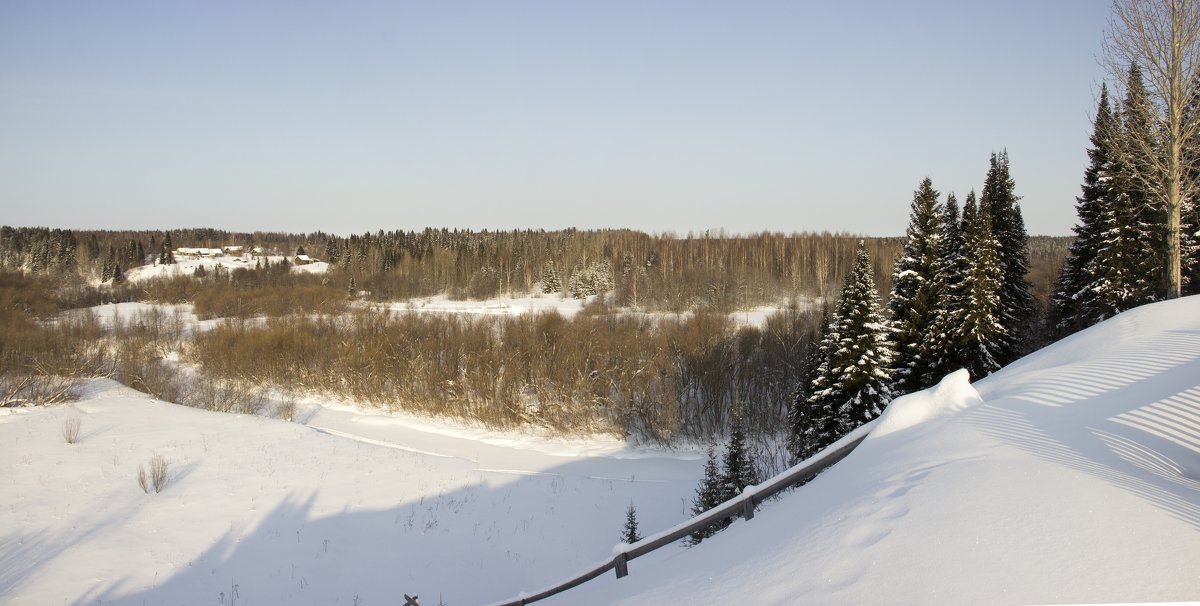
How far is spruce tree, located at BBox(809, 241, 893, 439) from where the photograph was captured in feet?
70.4

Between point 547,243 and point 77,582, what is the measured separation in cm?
10282

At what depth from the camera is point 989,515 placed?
4.56 meters

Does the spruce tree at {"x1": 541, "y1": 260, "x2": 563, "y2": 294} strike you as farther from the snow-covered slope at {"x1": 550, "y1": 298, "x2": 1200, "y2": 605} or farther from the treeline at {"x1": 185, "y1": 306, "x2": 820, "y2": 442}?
the snow-covered slope at {"x1": 550, "y1": 298, "x2": 1200, "y2": 605}

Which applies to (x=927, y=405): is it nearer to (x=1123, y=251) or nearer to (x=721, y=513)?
(x=721, y=513)

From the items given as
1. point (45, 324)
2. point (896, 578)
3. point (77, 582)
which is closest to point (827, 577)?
point (896, 578)

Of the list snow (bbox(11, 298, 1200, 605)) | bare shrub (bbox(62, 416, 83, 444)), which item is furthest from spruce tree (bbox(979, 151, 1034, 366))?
bare shrub (bbox(62, 416, 83, 444))

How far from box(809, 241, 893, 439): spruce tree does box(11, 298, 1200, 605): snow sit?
638 cm

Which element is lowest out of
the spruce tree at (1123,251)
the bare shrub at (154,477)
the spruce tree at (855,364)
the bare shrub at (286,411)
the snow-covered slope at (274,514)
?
the bare shrub at (286,411)

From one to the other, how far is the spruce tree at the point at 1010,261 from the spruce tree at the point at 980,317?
133 cm

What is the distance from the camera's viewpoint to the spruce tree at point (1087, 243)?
27.2m

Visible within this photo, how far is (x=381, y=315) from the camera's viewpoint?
175 feet

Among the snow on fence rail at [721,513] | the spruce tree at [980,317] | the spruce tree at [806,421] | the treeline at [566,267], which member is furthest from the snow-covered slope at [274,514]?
the treeline at [566,267]

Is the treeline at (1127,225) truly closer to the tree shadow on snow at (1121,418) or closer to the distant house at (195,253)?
the tree shadow on snow at (1121,418)

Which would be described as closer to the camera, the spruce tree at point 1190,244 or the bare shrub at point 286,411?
the spruce tree at point 1190,244
